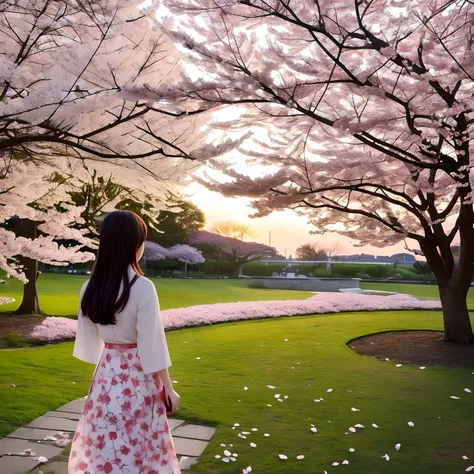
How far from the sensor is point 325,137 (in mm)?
10008

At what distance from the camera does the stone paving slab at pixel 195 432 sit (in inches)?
193

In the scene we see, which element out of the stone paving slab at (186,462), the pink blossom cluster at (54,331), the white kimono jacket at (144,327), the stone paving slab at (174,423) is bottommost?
the stone paving slab at (186,462)

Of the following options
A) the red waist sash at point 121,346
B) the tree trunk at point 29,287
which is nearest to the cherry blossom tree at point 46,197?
the tree trunk at point 29,287

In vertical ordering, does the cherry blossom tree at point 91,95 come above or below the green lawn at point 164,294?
above

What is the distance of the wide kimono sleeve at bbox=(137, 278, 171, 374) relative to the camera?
282 cm

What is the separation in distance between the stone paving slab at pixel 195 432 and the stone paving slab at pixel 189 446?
0.10 meters

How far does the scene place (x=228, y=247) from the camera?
40.5 m

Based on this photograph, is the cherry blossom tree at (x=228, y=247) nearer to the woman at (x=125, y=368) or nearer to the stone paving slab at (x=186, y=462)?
the stone paving slab at (x=186, y=462)

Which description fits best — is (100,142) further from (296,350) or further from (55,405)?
(296,350)

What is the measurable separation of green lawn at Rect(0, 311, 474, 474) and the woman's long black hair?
1863 mm

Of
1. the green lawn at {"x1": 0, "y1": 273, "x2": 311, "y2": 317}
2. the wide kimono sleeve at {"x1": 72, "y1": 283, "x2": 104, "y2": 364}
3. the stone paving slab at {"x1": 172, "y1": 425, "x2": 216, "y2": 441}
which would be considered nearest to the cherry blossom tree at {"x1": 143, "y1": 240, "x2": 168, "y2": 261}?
the green lawn at {"x1": 0, "y1": 273, "x2": 311, "y2": 317}

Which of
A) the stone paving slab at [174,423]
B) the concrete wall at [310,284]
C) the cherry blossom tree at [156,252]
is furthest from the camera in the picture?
the cherry blossom tree at [156,252]

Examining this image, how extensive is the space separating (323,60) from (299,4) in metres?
1.26

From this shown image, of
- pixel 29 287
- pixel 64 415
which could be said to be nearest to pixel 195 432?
pixel 64 415
